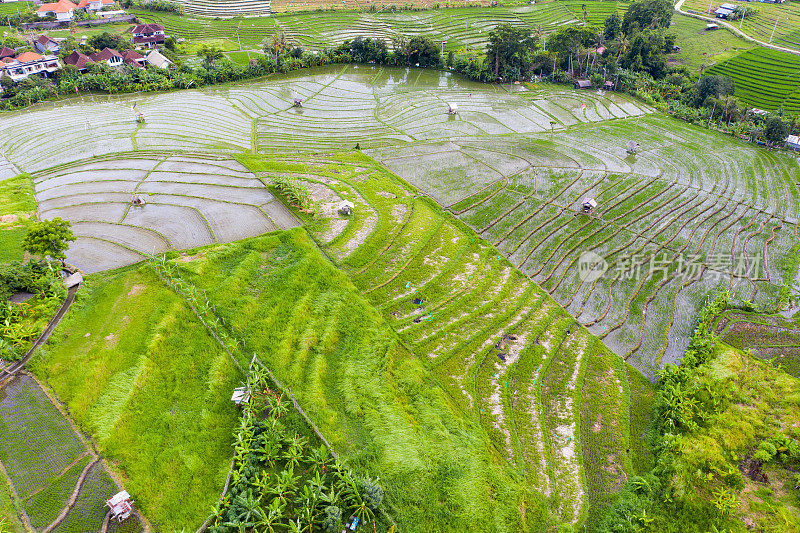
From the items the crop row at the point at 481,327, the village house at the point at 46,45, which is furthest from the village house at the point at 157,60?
the crop row at the point at 481,327

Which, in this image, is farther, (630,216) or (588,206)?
(630,216)

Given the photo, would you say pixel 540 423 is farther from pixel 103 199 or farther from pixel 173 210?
pixel 103 199

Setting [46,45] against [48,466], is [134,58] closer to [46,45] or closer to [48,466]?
[46,45]

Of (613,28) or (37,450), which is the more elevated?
(613,28)

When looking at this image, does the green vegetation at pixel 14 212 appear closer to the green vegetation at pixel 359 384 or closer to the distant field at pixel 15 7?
the green vegetation at pixel 359 384

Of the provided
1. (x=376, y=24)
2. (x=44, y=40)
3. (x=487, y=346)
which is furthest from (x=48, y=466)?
(x=376, y=24)

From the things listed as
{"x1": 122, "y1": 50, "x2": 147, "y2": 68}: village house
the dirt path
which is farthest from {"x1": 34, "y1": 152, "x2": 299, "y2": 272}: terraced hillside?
{"x1": 122, "y1": 50, "x2": 147, "y2": 68}: village house
